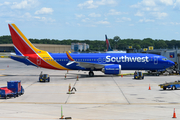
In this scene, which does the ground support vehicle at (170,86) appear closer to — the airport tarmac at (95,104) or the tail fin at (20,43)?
the airport tarmac at (95,104)

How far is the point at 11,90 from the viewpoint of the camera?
33.0 m

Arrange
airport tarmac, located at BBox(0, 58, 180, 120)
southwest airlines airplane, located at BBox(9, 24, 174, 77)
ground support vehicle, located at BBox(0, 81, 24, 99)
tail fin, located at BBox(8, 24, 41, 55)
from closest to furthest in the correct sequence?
airport tarmac, located at BBox(0, 58, 180, 120), ground support vehicle, located at BBox(0, 81, 24, 99), southwest airlines airplane, located at BBox(9, 24, 174, 77), tail fin, located at BBox(8, 24, 41, 55)

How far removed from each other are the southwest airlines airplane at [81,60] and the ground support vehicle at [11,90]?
20869mm

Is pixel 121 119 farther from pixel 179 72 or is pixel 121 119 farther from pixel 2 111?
pixel 179 72

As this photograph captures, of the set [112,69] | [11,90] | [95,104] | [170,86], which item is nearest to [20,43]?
[112,69]

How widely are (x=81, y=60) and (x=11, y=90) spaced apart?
23.3 m

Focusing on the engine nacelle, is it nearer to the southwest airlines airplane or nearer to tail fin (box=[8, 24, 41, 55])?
the southwest airlines airplane

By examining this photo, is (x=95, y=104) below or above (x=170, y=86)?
below

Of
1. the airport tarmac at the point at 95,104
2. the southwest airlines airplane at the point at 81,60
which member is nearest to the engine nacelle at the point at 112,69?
the southwest airlines airplane at the point at 81,60

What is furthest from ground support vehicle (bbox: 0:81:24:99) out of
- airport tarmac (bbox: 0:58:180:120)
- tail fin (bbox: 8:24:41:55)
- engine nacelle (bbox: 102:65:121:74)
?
tail fin (bbox: 8:24:41:55)

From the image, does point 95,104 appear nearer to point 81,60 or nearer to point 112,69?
point 112,69

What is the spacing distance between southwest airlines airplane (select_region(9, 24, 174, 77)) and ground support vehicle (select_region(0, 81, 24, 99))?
2087cm

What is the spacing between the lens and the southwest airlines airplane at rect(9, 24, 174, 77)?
54188 mm

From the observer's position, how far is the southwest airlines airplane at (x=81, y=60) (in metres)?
54.2
